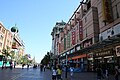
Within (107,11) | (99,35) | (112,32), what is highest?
(107,11)

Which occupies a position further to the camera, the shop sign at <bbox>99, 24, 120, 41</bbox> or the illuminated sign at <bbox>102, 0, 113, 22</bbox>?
the illuminated sign at <bbox>102, 0, 113, 22</bbox>

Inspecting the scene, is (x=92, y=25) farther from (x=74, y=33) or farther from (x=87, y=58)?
(x=74, y=33)

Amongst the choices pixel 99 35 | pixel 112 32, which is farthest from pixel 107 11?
pixel 99 35

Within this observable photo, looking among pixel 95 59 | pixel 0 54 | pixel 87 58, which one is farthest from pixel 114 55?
pixel 0 54

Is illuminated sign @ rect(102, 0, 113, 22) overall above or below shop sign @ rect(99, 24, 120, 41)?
above

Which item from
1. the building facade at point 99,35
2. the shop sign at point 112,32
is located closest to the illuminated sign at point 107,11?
the building facade at point 99,35

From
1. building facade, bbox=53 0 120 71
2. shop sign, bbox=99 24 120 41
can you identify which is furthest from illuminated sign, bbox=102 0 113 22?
shop sign, bbox=99 24 120 41

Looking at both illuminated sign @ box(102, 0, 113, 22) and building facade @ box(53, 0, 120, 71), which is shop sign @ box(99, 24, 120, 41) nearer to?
building facade @ box(53, 0, 120, 71)

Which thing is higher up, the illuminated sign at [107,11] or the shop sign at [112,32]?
the illuminated sign at [107,11]

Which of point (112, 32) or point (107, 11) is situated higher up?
point (107, 11)

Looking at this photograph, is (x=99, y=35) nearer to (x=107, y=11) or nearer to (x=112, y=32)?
(x=112, y=32)

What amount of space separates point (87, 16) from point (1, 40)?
45.4 metres

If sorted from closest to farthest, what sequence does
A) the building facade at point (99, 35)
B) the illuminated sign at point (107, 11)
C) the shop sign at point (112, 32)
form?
the shop sign at point (112, 32) → the building facade at point (99, 35) → the illuminated sign at point (107, 11)

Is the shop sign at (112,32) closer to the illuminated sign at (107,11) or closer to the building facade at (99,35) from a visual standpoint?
the building facade at (99,35)
